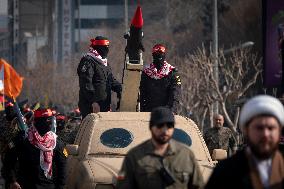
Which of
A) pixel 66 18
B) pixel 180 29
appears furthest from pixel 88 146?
pixel 66 18

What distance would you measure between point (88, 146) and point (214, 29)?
22.4 meters

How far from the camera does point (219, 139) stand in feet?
67.1

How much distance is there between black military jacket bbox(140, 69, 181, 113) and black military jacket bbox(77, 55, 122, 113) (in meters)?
0.49

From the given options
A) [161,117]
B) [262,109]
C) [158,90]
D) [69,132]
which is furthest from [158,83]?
[262,109]

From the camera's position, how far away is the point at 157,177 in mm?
9188

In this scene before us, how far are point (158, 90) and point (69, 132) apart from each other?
2117 millimetres

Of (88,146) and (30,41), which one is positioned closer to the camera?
(88,146)

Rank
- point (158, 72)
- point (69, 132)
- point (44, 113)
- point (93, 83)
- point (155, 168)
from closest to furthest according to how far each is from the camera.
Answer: point (155, 168)
point (44, 113)
point (158, 72)
point (93, 83)
point (69, 132)

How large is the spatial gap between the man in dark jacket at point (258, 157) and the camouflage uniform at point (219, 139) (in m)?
12.6

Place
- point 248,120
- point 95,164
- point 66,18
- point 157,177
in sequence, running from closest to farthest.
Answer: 1. point 248,120
2. point 157,177
3. point 95,164
4. point 66,18

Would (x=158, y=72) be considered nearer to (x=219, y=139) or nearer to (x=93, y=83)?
(x=93, y=83)

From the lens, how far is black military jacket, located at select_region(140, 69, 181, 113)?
17.0m

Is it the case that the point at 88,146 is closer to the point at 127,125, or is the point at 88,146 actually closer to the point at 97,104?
the point at 127,125

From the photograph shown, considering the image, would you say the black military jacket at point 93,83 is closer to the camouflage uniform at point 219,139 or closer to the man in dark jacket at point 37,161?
the camouflage uniform at point 219,139
